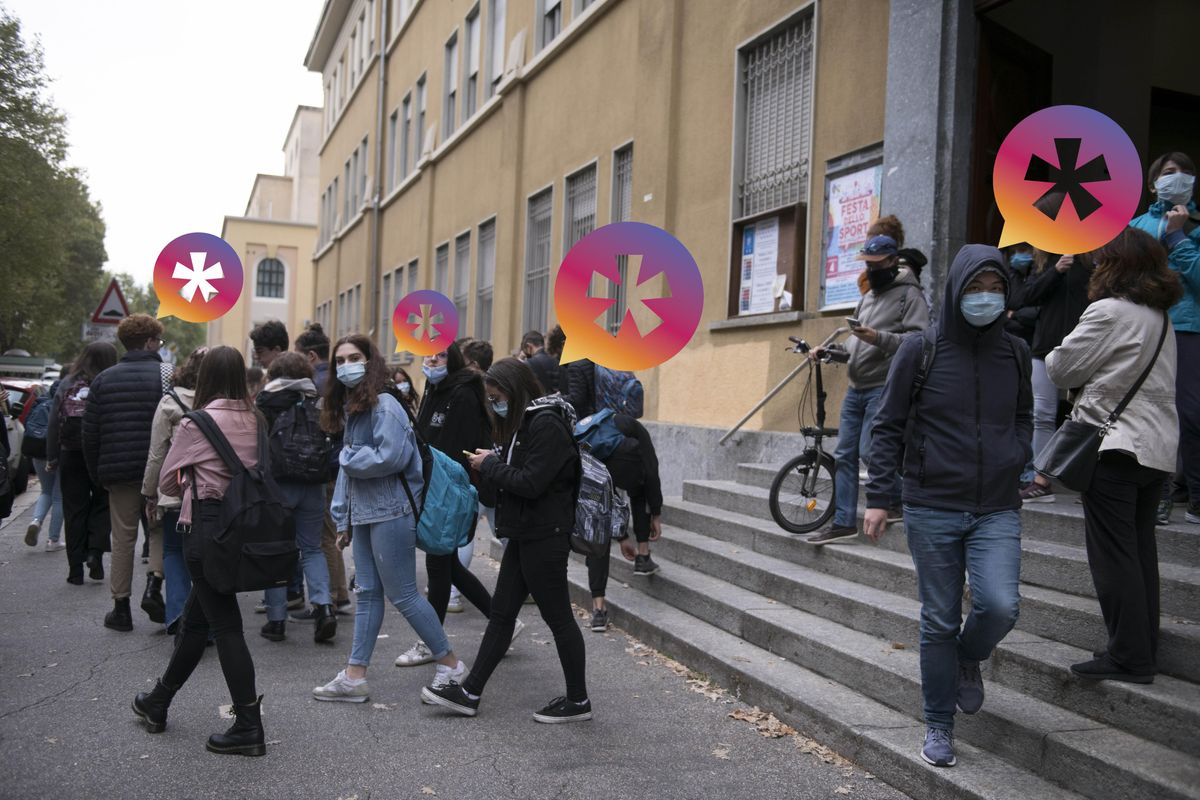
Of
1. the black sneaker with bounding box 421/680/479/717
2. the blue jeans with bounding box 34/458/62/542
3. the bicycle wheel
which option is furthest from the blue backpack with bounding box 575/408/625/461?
the blue jeans with bounding box 34/458/62/542

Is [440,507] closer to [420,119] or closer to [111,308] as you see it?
[111,308]

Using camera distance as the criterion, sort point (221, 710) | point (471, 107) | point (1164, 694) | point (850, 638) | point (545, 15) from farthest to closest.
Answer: point (471, 107)
point (545, 15)
point (850, 638)
point (221, 710)
point (1164, 694)

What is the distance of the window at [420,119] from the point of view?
79.0 ft

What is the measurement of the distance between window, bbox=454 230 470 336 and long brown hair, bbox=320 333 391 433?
47.5 ft

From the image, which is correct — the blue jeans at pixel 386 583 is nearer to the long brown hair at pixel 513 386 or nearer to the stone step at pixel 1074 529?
the long brown hair at pixel 513 386

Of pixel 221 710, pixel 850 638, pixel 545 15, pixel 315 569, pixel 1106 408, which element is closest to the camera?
pixel 1106 408

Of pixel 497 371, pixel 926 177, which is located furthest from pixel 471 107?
pixel 497 371

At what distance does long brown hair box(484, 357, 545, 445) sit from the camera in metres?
5.25

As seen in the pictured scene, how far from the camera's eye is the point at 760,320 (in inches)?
388

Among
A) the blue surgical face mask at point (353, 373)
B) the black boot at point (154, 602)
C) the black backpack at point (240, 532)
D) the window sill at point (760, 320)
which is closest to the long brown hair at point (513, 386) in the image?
the blue surgical face mask at point (353, 373)

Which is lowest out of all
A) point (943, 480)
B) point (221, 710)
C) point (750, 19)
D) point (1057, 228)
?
point (221, 710)

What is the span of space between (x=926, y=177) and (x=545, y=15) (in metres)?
10.1

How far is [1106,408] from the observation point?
14.1 ft

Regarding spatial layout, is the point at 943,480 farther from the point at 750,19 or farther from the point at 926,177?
the point at 750,19
